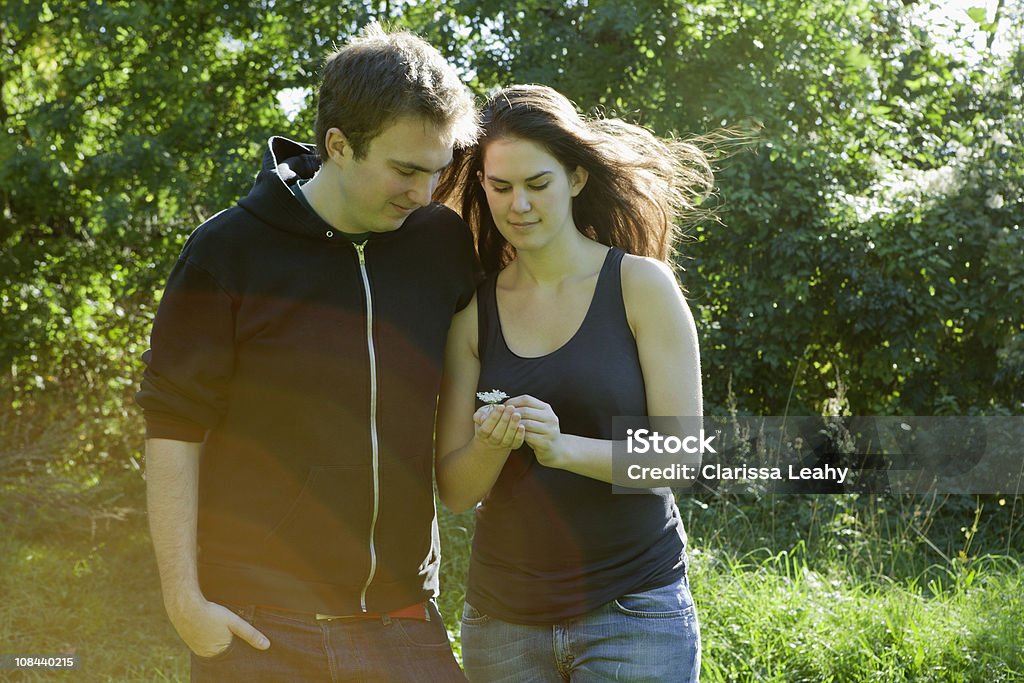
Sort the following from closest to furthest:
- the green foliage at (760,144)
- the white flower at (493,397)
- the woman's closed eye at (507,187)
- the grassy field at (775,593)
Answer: the white flower at (493,397) → the woman's closed eye at (507,187) → the grassy field at (775,593) → the green foliage at (760,144)

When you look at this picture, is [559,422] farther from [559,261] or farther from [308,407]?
[308,407]

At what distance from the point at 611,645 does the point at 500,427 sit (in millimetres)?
569

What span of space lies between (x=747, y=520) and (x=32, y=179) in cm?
550

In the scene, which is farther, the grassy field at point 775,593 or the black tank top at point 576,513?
the grassy field at point 775,593

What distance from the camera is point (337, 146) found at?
240 cm

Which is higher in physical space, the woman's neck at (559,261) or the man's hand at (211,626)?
the woman's neck at (559,261)

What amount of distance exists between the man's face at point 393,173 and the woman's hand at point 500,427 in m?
0.50

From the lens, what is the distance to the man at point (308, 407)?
2.27 m

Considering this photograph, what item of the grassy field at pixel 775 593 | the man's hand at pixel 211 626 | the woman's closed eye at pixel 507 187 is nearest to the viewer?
the man's hand at pixel 211 626

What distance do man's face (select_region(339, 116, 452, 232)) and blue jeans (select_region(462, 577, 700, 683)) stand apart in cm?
102

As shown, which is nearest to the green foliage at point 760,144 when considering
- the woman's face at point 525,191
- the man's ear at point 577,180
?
the man's ear at point 577,180

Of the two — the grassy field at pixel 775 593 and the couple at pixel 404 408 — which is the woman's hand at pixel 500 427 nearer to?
the couple at pixel 404 408

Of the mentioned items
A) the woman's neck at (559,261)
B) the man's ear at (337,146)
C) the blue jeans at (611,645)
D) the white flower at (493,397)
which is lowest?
the blue jeans at (611,645)

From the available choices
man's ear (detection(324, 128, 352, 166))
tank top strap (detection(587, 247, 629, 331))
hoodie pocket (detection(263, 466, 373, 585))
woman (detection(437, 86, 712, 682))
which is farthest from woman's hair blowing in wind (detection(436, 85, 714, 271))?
hoodie pocket (detection(263, 466, 373, 585))
